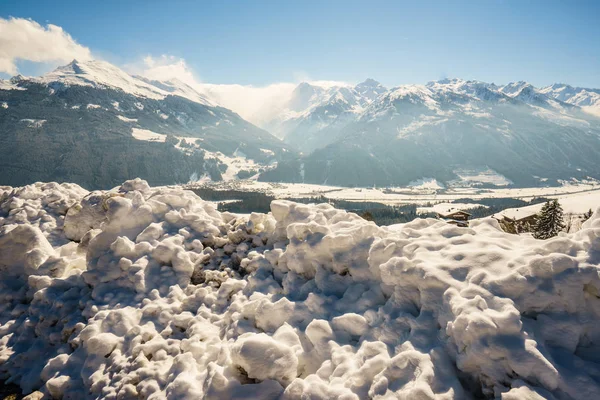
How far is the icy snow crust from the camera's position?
4.57m

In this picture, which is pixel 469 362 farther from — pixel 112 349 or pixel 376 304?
pixel 112 349

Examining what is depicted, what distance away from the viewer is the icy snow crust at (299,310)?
4574 millimetres

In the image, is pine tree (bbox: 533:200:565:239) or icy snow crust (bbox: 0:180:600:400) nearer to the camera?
icy snow crust (bbox: 0:180:600:400)

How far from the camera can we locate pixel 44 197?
602 inches

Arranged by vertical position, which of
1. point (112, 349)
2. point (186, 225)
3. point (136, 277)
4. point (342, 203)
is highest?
point (186, 225)

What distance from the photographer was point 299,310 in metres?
6.85

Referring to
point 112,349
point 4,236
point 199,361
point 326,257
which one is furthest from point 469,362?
point 4,236

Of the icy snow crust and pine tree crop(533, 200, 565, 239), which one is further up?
the icy snow crust

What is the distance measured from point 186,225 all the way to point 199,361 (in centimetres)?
594

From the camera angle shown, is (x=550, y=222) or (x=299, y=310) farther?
(x=550, y=222)

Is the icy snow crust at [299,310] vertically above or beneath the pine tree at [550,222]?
above

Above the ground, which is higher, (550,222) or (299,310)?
(299,310)

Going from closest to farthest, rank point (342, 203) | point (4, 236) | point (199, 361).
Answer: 1. point (199, 361)
2. point (4, 236)
3. point (342, 203)

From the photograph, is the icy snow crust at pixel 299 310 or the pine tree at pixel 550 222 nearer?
the icy snow crust at pixel 299 310
